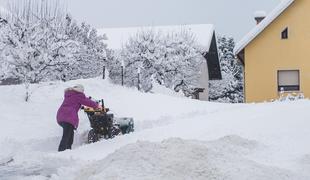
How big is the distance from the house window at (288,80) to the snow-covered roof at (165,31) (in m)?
18.2

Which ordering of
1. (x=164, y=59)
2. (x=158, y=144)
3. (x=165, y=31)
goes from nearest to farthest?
1. (x=158, y=144)
2. (x=164, y=59)
3. (x=165, y=31)

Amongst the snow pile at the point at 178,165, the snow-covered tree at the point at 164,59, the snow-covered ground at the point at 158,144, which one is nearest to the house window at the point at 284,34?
the snow-covered ground at the point at 158,144

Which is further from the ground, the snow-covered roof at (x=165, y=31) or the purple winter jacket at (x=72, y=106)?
the snow-covered roof at (x=165, y=31)

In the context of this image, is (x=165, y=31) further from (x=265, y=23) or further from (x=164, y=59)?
(x=265, y=23)

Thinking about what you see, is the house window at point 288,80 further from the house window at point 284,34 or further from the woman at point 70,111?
the woman at point 70,111

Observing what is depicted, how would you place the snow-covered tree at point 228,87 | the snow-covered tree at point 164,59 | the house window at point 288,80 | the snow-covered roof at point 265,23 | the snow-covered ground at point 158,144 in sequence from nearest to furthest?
1. the snow-covered ground at point 158,144
2. the snow-covered roof at point 265,23
3. the house window at point 288,80
4. the snow-covered tree at point 164,59
5. the snow-covered tree at point 228,87

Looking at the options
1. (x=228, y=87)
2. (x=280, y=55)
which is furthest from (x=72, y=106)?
(x=228, y=87)

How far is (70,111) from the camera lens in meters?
11.4

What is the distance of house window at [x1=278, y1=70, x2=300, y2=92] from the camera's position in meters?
25.5

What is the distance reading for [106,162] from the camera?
7.01 metres

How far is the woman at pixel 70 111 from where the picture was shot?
1135cm

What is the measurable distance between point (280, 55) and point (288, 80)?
127 centimetres

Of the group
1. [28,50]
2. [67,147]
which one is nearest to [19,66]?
[28,50]

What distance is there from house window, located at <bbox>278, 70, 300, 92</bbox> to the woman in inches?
625
